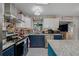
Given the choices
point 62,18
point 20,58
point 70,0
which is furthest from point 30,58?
point 62,18

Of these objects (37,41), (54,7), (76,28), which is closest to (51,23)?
(37,41)

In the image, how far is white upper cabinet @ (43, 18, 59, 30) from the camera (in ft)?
28.3

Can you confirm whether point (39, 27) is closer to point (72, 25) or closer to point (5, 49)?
point (72, 25)

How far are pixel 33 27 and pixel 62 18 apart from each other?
6.99 ft

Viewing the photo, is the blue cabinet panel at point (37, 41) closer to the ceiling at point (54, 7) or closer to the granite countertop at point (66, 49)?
the ceiling at point (54, 7)

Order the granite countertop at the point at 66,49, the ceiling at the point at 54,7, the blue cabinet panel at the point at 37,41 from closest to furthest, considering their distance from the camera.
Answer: the granite countertop at the point at 66,49 → the ceiling at the point at 54,7 → the blue cabinet panel at the point at 37,41

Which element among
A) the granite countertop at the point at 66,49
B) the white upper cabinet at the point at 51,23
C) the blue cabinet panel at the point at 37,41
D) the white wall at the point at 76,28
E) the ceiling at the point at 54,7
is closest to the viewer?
the granite countertop at the point at 66,49

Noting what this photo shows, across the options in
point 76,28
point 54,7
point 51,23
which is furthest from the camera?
point 76,28

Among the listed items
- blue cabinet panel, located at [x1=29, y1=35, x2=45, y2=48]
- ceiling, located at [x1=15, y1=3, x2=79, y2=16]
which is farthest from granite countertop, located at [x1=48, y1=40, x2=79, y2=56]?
blue cabinet panel, located at [x1=29, y1=35, x2=45, y2=48]

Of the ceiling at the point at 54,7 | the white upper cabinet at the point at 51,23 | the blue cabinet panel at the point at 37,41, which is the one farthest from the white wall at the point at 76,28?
the blue cabinet panel at the point at 37,41

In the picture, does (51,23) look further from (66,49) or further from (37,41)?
(66,49)

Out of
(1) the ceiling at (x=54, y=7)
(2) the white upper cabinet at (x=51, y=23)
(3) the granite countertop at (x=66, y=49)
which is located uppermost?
(1) the ceiling at (x=54, y=7)

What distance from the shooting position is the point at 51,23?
8.66 meters

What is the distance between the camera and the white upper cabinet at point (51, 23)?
28.3 feet
